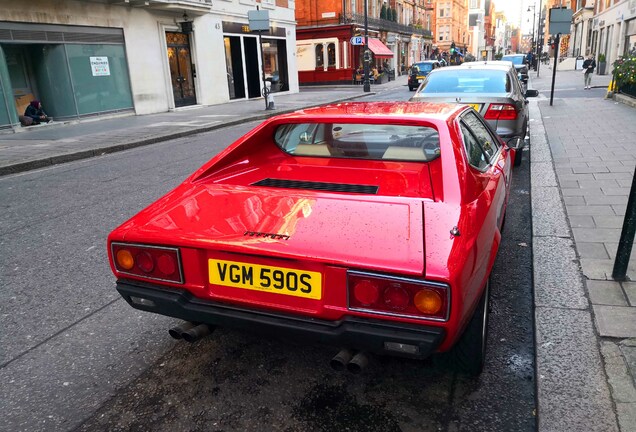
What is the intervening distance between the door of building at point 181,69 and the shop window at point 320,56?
19.3 meters

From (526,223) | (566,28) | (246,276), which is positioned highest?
(566,28)

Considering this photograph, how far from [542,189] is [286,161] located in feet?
12.8

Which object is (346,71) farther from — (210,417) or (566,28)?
(210,417)

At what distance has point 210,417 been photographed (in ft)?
7.44

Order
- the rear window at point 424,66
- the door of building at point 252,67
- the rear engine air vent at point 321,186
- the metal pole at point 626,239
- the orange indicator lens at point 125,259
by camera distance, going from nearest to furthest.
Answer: the orange indicator lens at point 125,259 < the rear engine air vent at point 321,186 < the metal pole at point 626,239 < the door of building at point 252,67 < the rear window at point 424,66

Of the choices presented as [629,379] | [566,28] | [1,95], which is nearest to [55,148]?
[1,95]

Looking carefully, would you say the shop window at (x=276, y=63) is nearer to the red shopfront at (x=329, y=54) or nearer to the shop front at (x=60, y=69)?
the red shopfront at (x=329, y=54)

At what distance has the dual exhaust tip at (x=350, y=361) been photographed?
201 cm

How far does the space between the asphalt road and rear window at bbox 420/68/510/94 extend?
4250mm

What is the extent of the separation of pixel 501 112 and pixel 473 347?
17.6 feet

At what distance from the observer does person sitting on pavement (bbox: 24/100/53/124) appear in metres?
14.9

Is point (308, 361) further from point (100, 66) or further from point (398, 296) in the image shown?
point (100, 66)

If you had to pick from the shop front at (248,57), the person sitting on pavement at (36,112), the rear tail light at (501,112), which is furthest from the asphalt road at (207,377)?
the shop front at (248,57)

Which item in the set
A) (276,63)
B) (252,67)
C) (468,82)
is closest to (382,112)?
(468,82)
